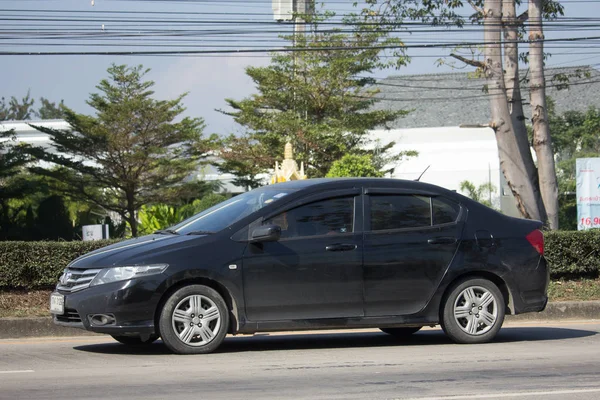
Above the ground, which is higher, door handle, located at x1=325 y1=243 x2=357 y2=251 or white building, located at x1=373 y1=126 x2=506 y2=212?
white building, located at x1=373 y1=126 x2=506 y2=212

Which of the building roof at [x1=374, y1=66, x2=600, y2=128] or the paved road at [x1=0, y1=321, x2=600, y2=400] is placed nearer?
the paved road at [x1=0, y1=321, x2=600, y2=400]

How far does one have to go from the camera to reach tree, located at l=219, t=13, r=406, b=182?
37.8m

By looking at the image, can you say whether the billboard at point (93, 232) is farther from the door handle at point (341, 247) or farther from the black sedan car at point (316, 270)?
the door handle at point (341, 247)

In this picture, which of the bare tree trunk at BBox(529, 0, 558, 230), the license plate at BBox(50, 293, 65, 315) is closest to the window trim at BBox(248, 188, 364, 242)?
the license plate at BBox(50, 293, 65, 315)

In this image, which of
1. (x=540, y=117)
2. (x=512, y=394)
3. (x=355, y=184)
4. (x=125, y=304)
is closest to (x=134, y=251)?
(x=125, y=304)

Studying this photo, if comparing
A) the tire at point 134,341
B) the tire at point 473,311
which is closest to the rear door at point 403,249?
the tire at point 473,311

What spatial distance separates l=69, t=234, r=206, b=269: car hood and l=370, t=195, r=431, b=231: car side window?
178 centimetres

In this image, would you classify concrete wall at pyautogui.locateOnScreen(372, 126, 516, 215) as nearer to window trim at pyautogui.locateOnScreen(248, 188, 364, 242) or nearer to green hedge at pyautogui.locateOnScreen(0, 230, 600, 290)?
green hedge at pyautogui.locateOnScreen(0, 230, 600, 290)

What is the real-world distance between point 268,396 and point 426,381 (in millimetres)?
1376

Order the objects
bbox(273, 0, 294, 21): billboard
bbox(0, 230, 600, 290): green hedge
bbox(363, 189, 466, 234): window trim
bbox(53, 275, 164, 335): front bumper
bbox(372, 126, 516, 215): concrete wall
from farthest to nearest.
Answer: bbox(372, 126, 516, 215): concrete wall < bbox(273, 0, 294, 21): billboard < bbox(0, 230, 600, 290): green hedge < bbox(363, 189, 466, 234): window trim < bbox(53, 275, 164, 335): front bumper

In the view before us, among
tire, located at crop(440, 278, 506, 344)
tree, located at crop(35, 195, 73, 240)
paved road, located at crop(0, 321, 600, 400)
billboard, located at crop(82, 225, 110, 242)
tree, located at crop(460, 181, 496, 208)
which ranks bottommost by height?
paved road, located at crop(0, 321, 600, 400)

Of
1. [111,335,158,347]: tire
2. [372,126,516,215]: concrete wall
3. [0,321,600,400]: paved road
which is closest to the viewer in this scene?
[0,321,600,400]: paved road

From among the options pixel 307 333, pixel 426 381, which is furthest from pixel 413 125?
pixel 426 381

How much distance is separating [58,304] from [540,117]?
14.1 meters
